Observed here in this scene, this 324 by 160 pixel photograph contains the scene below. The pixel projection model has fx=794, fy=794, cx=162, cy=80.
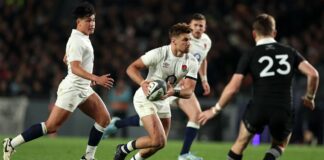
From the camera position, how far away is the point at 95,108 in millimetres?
10484

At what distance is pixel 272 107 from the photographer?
27.5 ft

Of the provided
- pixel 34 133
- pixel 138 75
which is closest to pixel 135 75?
pixel 138 75

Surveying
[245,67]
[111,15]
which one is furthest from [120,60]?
[245,67]

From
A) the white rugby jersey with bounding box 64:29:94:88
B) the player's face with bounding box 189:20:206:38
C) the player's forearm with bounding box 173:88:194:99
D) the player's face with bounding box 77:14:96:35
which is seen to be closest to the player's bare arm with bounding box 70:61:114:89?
the white rugby jersey with bounding box 64:29:94:88

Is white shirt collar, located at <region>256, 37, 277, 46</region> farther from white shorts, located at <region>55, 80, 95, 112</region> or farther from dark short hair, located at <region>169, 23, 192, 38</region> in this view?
white shorts, located at <region>55, 80, 95, 112</region>

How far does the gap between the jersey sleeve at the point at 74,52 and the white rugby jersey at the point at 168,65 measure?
2.76 ft

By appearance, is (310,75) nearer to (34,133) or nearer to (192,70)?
(192,70)

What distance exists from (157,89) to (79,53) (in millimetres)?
1205

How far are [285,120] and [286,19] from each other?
13.4 m

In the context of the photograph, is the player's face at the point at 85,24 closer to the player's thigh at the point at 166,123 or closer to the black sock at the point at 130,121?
the player's thigh at the point at 166,123

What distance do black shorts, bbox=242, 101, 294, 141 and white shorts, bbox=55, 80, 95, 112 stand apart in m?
2.60

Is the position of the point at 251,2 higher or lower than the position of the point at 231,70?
higher

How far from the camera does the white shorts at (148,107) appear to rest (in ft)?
32.1

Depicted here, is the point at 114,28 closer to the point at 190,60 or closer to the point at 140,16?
the point at 140,16
